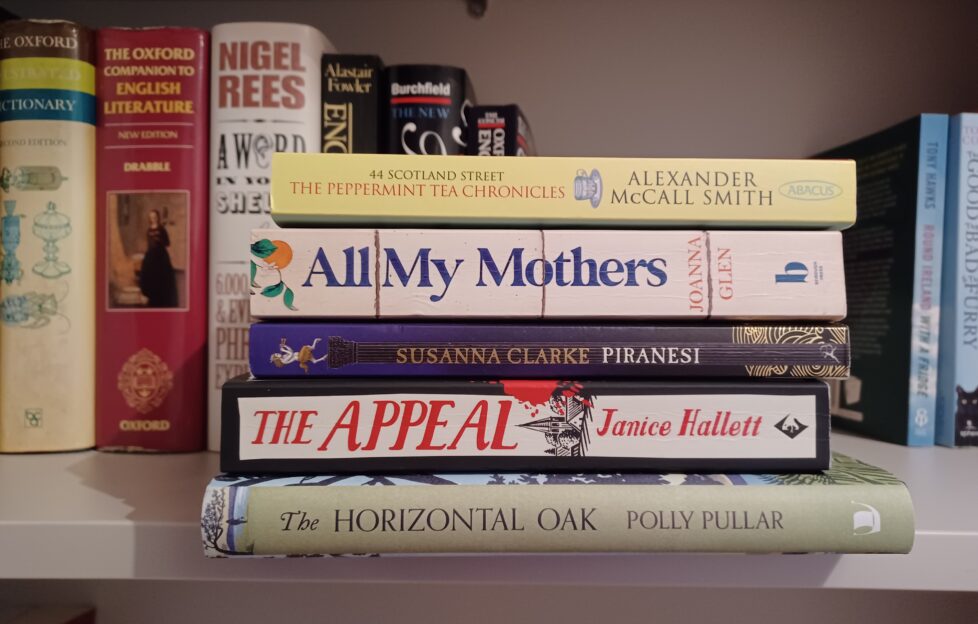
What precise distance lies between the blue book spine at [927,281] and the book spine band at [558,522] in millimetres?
231

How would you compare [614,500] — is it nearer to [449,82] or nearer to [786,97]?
[449,82]

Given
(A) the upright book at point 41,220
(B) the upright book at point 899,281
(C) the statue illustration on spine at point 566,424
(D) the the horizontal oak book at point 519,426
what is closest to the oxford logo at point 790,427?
(D) the the horizontal oak book at point 519,426

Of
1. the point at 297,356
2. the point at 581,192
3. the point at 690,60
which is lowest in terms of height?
the point at 297,356

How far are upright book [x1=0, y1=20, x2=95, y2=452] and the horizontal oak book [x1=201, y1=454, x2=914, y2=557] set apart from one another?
0.25m

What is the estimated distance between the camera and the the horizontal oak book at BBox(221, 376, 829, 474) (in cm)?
42

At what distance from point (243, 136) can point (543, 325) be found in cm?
29

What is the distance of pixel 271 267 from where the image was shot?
1.42ft

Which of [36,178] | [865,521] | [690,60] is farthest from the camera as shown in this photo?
[690,60]

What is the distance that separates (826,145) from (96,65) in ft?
2.26

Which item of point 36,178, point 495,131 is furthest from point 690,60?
point 36,178

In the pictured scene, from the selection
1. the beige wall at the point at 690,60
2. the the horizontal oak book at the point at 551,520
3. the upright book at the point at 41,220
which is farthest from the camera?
the beige wall at the point at 690,60

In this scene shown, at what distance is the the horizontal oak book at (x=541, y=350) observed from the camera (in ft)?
1.42

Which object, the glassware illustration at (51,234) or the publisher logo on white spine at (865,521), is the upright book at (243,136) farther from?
the publisher logo on white spine at (865,521)

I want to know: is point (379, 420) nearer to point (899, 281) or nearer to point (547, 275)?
point (547, 275)
